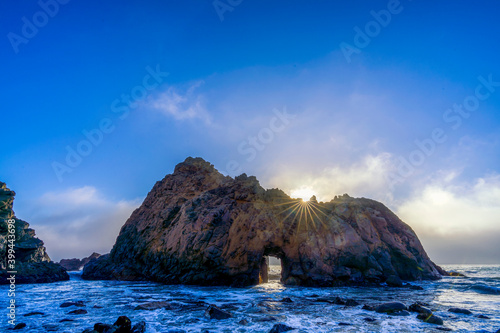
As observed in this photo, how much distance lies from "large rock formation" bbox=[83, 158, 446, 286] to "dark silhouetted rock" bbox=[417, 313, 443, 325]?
2224cm

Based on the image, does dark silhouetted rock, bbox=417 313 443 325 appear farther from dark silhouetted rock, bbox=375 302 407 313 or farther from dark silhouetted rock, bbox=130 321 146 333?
dark silhouetted rock, bbox=130 321 146 333

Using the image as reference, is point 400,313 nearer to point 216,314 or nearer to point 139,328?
point 216,314

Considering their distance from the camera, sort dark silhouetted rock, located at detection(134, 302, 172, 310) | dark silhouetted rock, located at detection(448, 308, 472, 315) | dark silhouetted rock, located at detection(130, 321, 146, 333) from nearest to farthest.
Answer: dark silhouetted rock, located at detection(130, 321, 146, 333) → dark silhouetted rock, located at detection(448, 308, 472, 315) → dark silhouetted rock, located at detection(134, 302, 172, 310)

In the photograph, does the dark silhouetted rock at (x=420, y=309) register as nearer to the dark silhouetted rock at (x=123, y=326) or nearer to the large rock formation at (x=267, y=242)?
the dark silhouetted rock at (x=123, y=326)

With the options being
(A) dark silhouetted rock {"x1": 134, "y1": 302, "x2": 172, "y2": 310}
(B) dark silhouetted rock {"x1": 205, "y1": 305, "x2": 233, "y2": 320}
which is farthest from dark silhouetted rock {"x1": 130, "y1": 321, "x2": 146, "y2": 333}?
(A) dark silhouetted rock {"x1": 134, "y1": 302, "x2": 172, "y2": 310}

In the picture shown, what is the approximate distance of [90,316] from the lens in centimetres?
1783

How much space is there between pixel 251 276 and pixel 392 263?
968 inches

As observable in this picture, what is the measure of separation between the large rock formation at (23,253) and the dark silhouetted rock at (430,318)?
56163mm

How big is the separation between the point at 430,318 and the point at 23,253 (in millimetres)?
67471

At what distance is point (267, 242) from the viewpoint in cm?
4112

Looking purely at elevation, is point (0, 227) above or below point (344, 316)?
above

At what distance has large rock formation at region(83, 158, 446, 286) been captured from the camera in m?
39.6

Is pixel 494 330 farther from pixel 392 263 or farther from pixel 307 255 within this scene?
pixel 392 263

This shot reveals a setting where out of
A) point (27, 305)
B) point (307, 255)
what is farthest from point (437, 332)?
point (27, 305)
